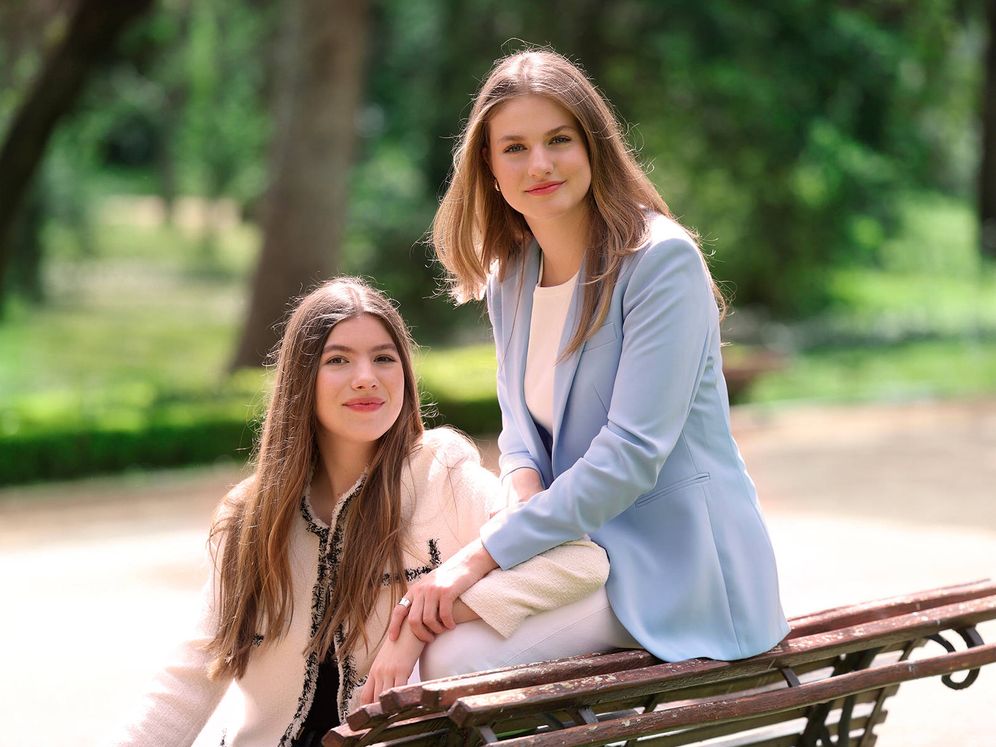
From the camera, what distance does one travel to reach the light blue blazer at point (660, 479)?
283cm

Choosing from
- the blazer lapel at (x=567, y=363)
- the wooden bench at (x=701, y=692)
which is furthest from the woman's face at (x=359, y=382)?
the wooden bench at (x=701, y=692)

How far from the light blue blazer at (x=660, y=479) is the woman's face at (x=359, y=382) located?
0.38 metres

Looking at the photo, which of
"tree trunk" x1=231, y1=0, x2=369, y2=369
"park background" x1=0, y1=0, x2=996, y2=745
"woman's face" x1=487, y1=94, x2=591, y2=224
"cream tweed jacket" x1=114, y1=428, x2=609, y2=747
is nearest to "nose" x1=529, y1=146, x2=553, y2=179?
"woman's face" x1=487, y1=94, x2=591, y2=224

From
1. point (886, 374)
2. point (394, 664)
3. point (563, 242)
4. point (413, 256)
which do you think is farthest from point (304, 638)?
point (413, 256)

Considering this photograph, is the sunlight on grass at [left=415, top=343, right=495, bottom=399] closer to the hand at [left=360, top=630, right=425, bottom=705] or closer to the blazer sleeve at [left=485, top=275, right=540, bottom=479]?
the blazer sleeve at [left=485, top=275, right=540, bottom=479]

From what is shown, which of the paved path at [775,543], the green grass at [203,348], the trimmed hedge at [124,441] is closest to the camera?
the paved path at [775,543]

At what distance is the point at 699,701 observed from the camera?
2930 millimetres

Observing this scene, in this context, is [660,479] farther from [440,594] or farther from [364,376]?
[364,376]

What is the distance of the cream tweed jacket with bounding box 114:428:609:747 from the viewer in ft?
10.1

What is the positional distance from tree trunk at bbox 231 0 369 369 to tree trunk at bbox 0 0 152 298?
206 cm

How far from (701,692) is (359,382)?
3.39 ft

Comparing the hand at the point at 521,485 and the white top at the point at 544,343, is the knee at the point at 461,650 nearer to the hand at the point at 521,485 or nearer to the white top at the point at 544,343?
the hand at the point at 521,485

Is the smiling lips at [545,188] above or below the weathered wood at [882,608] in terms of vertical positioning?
above

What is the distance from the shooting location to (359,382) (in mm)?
3082
